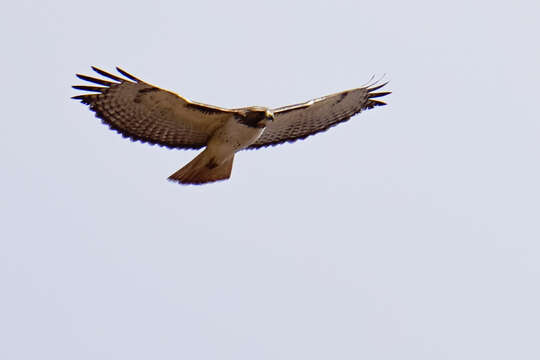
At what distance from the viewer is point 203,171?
47.2 feet

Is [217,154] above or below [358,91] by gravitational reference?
below

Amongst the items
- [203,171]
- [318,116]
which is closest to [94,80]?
[203,171]

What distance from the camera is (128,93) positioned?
538 inches

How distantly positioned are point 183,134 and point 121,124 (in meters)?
0.83

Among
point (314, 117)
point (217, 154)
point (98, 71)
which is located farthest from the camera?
point (314, 117)

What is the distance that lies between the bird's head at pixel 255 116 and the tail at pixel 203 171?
0.76 m

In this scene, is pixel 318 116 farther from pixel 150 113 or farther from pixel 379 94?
pixel 150 113

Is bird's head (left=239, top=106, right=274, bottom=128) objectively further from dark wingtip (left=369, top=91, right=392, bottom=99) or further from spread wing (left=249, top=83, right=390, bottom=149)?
dark wingtip (left=369, top=91, right=392, bottom=99)

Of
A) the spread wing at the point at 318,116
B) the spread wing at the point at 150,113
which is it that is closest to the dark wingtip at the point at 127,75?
the spread wing at the point at 150,113

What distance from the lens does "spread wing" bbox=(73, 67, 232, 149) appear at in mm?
13570

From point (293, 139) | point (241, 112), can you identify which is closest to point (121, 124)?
point (241, 112)

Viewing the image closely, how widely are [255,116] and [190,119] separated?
2.90ft

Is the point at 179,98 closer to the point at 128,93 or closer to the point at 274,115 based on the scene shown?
the point at 128,93

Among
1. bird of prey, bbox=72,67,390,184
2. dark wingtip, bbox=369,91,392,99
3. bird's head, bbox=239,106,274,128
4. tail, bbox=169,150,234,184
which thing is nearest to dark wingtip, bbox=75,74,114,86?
bird of prey, bbox=72,67,390,184
